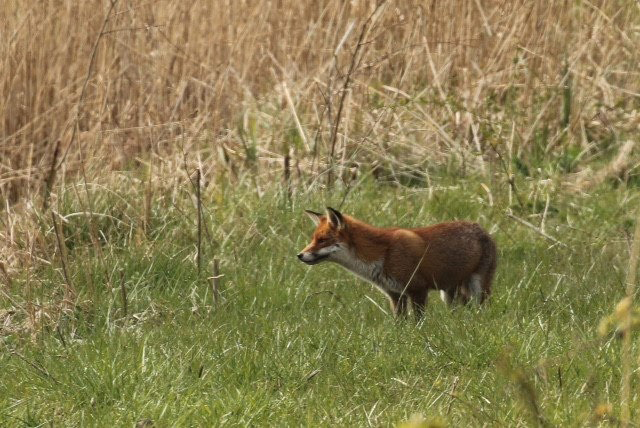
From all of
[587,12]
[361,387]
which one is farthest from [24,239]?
[587,12]

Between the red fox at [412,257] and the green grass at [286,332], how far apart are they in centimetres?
14

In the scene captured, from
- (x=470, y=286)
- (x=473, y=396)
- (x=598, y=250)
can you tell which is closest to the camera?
(x=473, y=396)

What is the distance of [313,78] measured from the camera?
367 inches

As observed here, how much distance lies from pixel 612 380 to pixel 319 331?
1.33 m

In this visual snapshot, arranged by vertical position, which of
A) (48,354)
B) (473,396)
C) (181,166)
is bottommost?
(181,166)

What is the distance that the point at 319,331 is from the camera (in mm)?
5453

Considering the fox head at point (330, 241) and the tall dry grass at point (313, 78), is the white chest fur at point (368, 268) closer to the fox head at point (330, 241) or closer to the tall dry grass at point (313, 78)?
the fox head at point (330, 241)

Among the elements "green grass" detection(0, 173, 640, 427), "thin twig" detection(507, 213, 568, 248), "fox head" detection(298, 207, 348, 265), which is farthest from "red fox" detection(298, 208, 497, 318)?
"thin twig" detection(507, 213, 568, 248)

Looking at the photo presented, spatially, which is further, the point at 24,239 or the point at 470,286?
the point at 24,239

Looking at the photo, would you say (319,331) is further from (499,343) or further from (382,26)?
(382,26)

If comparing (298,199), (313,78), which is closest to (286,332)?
(298,199)

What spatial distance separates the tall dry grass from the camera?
888cm

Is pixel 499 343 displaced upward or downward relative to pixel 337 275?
upward

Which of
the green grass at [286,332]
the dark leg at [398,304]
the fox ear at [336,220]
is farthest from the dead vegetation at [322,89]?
the dark leg at [398,304]
